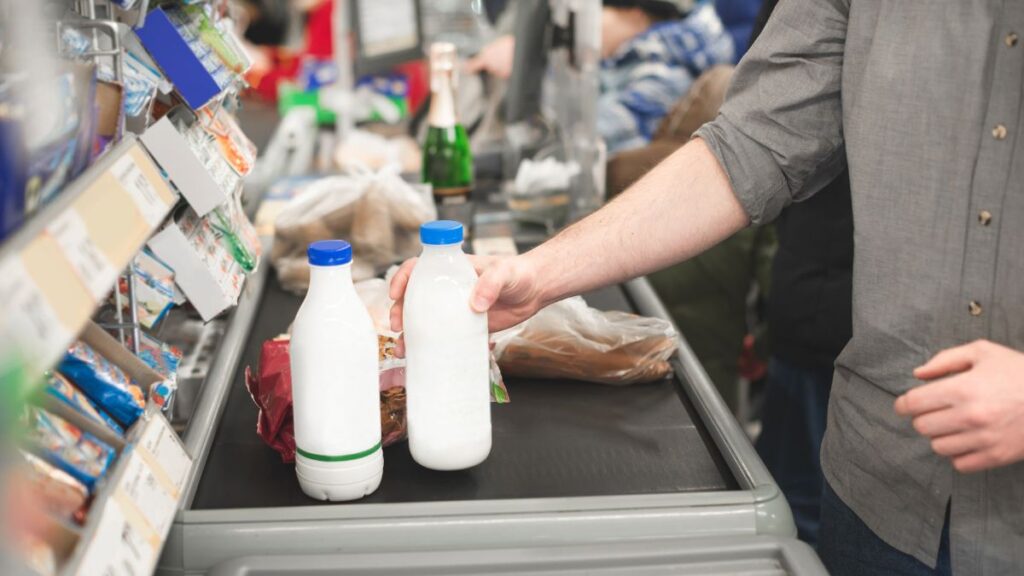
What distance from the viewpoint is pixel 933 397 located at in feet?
3.43

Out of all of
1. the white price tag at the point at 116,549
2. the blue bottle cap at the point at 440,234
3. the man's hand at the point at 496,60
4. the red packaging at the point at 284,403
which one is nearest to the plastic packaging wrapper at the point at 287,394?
the red packaging at the point at 284,403

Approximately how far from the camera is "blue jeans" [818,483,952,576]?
137 cm

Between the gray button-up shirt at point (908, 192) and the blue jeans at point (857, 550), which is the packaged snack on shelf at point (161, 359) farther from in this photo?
the blue jeans at point (857, 550)

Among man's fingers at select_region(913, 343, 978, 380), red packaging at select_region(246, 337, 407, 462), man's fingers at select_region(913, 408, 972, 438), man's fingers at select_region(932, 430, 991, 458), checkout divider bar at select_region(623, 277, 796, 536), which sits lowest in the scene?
checkout divider bar at select_region(623, 277, 796, 536)

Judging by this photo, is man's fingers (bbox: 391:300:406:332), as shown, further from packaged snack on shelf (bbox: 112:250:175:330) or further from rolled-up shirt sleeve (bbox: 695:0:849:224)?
rolled-up shirt sleeve (bbox: 695:0:849:224)

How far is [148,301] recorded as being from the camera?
4.32ft

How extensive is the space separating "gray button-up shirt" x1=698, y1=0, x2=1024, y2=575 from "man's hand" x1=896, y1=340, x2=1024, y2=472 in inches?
9.2

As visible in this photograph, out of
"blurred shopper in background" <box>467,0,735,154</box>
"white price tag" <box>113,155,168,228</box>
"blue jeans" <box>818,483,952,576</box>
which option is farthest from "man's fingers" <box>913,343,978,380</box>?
"blurred shopper in background" <box>467,0,735,154</box>

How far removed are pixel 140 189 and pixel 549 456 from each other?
2.17 ft

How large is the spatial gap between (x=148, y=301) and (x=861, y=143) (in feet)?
3.16

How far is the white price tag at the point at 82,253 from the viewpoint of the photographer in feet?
2.43

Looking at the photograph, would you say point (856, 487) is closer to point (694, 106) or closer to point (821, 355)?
point (821, 355)

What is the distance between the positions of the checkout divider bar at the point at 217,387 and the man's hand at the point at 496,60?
1736mm

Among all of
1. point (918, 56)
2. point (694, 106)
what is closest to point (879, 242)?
point (918, 56)
